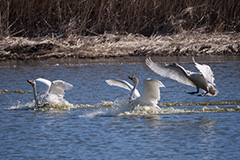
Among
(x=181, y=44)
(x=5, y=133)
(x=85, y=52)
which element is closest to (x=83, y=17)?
(x=85, y=52)

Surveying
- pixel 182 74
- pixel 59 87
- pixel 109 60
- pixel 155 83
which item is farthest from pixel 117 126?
pixel 109 60

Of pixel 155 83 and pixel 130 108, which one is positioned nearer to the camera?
pixel 155 83

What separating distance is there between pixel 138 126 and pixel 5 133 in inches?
113

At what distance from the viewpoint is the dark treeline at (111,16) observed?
26.8 m

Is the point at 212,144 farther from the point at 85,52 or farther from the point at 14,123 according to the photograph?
the point at 85,52

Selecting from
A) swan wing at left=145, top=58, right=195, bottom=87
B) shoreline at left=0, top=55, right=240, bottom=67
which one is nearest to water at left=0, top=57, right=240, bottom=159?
swan wing at left=145, top=58, right=195, bottom=87

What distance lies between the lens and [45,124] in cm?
1202

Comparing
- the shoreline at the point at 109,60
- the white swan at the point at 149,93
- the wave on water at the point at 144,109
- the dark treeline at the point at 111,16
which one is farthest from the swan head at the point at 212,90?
the dark treeline at the point at 111,16

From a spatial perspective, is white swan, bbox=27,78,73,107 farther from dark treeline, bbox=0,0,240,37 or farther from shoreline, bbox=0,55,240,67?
dark treeline, bbox=0,0,240,37

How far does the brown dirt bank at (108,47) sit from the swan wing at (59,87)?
11.3 meters

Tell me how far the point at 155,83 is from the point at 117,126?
1310 millimetres

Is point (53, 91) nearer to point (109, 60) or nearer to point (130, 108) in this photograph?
point (130, 108)

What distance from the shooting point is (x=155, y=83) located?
11.8m

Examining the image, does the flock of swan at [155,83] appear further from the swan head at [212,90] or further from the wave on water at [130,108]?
the wave on water at [130,108]
